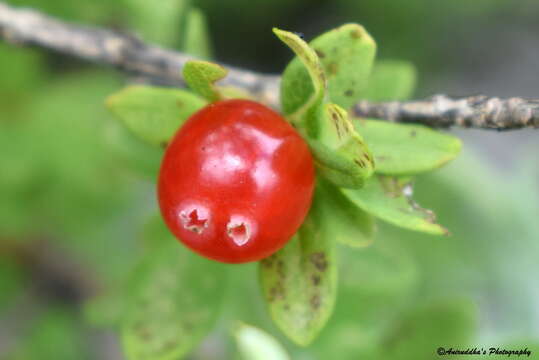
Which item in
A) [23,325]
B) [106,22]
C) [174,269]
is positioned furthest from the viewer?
[23,325]

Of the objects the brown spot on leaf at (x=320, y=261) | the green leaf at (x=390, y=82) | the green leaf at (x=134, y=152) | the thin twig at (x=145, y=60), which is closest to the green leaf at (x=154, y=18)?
the thin twig at (x=145, y=60)

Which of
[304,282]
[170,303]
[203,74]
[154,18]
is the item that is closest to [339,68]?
[203,74]

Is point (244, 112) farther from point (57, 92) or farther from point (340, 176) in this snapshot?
point (57, 92)

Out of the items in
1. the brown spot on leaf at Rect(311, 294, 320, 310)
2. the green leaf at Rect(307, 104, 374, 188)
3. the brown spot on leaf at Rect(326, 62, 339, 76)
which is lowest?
the brown spot on leaf at Rect(311, 294, 320, 310)

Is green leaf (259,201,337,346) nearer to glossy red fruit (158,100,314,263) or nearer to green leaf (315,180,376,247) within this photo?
green leaf (315,180,376,247)

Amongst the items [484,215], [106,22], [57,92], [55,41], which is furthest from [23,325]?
[484,215]

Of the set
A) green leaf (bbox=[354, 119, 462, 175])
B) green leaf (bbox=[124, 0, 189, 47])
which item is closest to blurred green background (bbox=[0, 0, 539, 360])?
green leaf (bbox=[124, 0, 189, 47])
